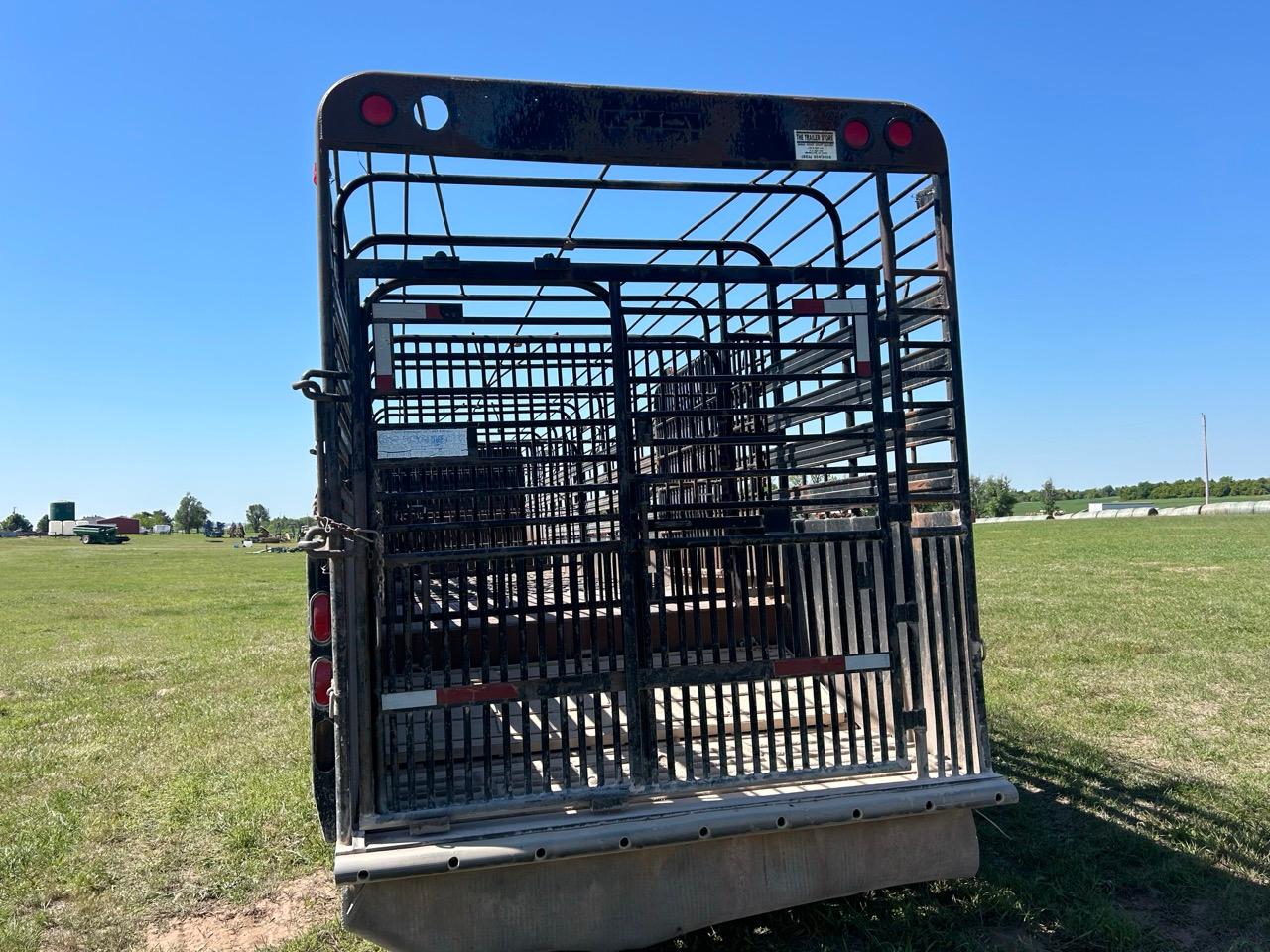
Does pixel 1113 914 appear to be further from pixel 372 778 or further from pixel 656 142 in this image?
pixel 656 142

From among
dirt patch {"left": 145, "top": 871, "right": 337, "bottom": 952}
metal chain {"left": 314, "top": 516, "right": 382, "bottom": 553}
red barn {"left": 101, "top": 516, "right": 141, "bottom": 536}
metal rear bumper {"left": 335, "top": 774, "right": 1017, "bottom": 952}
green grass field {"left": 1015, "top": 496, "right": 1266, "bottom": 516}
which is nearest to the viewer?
metal rear bumper {"left": 335, "top": 774, "right": 1017, "bottom": 952}

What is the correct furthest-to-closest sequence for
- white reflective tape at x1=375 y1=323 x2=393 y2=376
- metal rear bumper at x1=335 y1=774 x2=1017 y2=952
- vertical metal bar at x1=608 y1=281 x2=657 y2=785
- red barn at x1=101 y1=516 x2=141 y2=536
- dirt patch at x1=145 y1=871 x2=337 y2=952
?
red barn at x1=101 y1=516 x2=141 y2=536, dirt patch at x1=145 y1=871 x2=337 y2=952, vertical metal bar at x1=608 y1=281 x2=657 y2=785, white reflective tape at x1=375 y1=323 x2=393 y2=376, metal rear bumper at x1=335 y1=774 x2=1017 y2=952

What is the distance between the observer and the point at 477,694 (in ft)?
10.2

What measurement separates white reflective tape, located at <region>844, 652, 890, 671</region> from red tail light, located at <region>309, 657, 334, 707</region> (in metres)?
1.93

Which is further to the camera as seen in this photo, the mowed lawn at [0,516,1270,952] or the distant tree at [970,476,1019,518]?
the distant tree at [970,476,1019,518]

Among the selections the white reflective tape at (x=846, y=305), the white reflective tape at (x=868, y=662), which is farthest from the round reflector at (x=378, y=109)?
the white reflective tape at (x=868, y=662)

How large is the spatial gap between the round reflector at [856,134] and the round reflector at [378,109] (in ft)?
5.53

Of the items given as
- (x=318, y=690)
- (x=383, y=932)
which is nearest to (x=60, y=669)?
(x=318, y=690)

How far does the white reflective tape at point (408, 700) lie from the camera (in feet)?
10.1

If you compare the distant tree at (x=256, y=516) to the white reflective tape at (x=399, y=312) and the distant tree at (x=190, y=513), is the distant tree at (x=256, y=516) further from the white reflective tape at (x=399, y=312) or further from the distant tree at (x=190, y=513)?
the white reflective tape at (x=399, y=312)

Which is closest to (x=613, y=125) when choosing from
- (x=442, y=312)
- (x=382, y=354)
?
(x=442, y=312)

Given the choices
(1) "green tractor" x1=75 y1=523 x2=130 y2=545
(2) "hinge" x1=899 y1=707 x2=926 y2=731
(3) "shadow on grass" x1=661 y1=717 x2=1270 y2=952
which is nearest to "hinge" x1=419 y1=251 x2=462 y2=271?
(2) "hinge" x1=899 y1=707 x2=926 y2=731

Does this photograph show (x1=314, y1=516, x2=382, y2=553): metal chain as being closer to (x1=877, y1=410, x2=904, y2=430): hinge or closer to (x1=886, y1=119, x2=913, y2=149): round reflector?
(x1=877, y1=410, x2=904, y2=430): hinge

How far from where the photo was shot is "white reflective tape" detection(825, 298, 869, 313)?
11.5 ft
